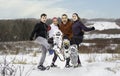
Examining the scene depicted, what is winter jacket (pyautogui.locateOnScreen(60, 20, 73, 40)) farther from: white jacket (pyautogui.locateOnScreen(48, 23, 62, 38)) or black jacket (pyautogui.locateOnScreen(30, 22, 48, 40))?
black jacket (pyautogui.locateOnScreen(30, 22, 48, 40))

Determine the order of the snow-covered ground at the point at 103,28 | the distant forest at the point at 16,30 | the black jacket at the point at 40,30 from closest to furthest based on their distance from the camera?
1. the black jacket at the point at 40,30
2. the distant forest at the point at 16,30
3. the snow-covered ground at the point at 103,28

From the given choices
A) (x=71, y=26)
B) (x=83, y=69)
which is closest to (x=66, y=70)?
(x=83, y=69)

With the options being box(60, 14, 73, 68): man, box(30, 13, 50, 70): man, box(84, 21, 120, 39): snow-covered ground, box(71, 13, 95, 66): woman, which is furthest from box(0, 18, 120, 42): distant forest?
box(30, 13, 50, 70): man

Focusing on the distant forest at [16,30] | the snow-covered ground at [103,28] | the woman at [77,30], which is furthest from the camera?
the snow-covered ground at [103,28]

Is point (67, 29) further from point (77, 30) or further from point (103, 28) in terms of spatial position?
point (103, 28)

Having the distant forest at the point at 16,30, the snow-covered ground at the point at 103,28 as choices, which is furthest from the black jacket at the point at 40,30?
the snow-covered ground at the point at 103,28

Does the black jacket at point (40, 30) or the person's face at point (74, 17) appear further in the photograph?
the person's face at point (74, 17)

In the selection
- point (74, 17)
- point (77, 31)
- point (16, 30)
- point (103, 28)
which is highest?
point (74, 17)

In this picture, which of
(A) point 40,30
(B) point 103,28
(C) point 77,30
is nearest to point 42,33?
(A) point 40,30

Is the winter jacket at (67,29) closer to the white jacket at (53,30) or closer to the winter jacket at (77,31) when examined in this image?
the winter jacket at (77,31)

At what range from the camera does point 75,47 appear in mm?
12406

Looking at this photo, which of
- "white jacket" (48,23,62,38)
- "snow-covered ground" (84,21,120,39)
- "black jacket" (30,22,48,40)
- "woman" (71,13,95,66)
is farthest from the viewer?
"snow-covered ground" (84,21,120,39)

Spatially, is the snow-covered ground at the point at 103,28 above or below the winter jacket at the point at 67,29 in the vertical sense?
below

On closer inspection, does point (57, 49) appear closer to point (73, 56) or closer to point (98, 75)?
point (73, 56)
